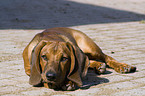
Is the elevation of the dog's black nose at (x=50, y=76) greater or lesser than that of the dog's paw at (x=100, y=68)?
greater

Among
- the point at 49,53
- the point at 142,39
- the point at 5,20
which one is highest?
the point at 49,53

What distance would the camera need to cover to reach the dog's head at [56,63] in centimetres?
393

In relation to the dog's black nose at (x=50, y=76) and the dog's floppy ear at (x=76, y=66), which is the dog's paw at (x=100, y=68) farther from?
the dog's black nose at (x=50, y=76)

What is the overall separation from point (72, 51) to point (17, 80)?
1.10 metres

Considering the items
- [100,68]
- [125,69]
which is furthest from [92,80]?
[125,69]

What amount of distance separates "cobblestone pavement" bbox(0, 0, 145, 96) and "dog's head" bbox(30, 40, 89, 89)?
19cm

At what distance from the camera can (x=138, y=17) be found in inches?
516

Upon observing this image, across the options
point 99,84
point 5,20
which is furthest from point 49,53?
point 5,20

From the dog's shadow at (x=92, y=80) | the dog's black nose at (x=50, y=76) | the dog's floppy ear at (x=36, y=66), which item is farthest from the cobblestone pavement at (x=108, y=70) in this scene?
the dog's black nose at (x=50, y=76)

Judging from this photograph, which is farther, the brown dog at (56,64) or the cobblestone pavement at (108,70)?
the cobblestone pavement at (108,70)

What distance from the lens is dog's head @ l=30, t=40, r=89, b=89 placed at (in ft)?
12.9

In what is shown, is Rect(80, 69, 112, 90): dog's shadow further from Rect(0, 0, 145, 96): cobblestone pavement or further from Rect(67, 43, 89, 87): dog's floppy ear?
Rect(67, 43, 89, 87): dog's floppy ear

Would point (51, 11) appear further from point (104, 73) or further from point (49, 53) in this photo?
point (49, 53)

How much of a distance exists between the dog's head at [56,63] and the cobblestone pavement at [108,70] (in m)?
0.19
